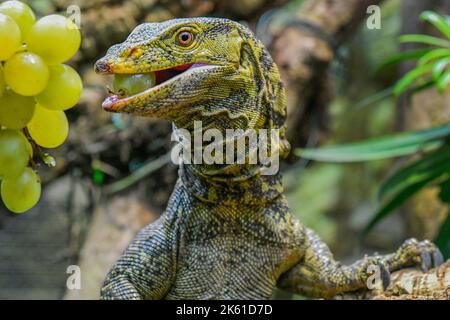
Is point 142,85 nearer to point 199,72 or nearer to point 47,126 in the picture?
point 199,72

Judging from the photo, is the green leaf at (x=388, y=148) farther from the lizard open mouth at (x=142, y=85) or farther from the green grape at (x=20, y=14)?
the green grape at (x=20, y=14)

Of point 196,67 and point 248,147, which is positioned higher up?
point 196,67

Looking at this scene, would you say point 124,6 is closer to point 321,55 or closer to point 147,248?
point 321,55

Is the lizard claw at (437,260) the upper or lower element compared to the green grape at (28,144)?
lower

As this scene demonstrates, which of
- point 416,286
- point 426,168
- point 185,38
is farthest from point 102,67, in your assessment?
point 426,168

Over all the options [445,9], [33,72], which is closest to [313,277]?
[33,72]

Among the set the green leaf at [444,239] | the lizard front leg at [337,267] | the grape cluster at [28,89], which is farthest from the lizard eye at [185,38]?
the green leaf at [444,239]
